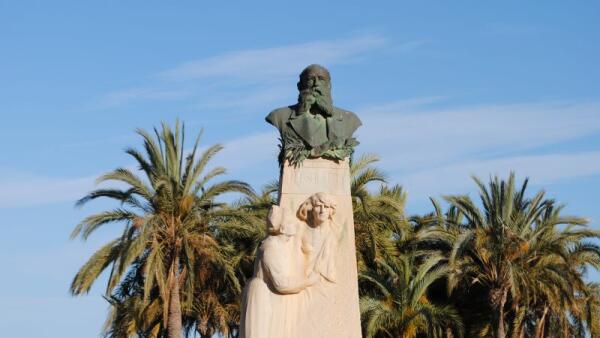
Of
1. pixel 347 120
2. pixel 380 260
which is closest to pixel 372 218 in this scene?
pixel 380 260

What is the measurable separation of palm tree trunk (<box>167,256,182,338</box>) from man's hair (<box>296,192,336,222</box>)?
16.8 meters

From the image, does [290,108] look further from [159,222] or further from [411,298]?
[411,298]

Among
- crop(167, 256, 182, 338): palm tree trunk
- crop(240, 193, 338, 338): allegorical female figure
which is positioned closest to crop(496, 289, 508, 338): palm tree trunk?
crop(167, 256, 182, 338): palm tree trunk

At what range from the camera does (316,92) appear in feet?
54.6

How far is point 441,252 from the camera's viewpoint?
36.1 meters

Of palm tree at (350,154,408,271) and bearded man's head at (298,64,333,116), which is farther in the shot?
palm tree at (350,154,408,271)

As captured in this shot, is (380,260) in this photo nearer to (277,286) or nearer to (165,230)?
(165,230)

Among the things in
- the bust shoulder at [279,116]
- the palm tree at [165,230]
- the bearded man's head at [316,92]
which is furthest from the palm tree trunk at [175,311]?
the bearded man's head at [316,92]

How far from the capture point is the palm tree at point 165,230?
31453 millimetres

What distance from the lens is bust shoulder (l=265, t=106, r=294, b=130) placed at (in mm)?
16688

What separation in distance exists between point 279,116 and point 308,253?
1.89 m

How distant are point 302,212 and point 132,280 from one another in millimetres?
17475

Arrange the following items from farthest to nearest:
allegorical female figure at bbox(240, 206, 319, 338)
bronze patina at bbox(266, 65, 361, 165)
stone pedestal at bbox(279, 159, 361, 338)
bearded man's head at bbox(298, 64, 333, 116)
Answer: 1. bearded man's head at bbox(298, 64, 333, 116)
2. bronze patina at bbox(266, 65, 361, 165)
3. stone pedestal at bbox(279, 159, 361, 338)
4. allegorical female figure at bbox(240, 206, 319, 338)

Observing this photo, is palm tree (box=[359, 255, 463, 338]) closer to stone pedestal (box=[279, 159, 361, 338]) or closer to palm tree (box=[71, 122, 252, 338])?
palm tree (box=[71, 122, 252, 338])
